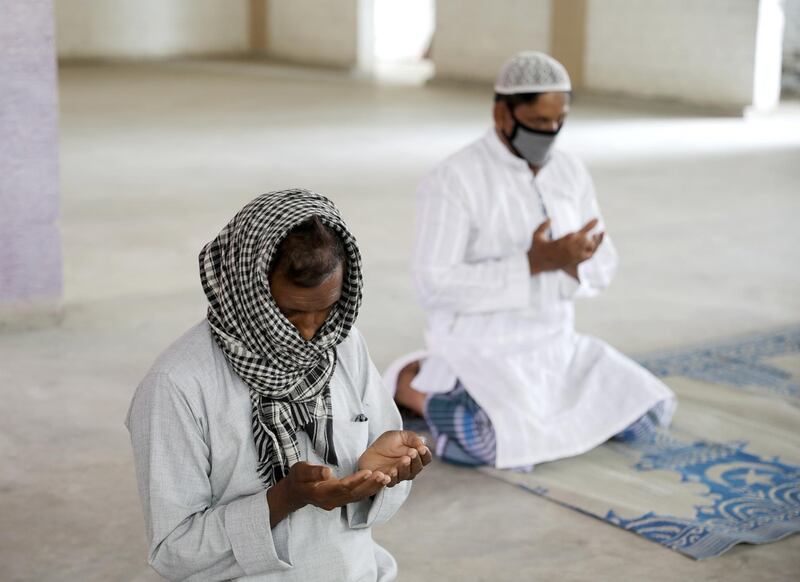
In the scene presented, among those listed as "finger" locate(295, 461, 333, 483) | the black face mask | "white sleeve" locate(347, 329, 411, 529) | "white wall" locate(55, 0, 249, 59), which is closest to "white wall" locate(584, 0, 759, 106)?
"white wall" locate(55, 0, 249, 59)

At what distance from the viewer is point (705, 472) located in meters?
4.14

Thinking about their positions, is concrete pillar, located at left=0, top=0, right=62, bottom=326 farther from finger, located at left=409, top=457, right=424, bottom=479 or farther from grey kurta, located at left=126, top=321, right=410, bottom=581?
finger, located at left=409, top=457, right=424, bottom=479

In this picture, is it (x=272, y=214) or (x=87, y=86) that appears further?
(x=87, y=86)

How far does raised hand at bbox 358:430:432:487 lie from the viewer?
220cm

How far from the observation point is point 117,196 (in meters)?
8.95

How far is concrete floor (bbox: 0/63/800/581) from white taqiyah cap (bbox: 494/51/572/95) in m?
1.28

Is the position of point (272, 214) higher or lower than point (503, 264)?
higher

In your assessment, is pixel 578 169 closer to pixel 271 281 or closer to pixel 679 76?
pixel 271 281

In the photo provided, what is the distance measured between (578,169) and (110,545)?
2.01m

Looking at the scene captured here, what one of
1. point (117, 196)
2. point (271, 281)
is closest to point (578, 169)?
point (271, 281)

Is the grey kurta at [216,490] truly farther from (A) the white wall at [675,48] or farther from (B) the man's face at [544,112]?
(A) the white wall at [675,48]

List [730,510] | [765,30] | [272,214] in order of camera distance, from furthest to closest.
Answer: [765,30] < [730,510] < [272,214]

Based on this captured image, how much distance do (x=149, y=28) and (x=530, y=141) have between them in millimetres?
16692

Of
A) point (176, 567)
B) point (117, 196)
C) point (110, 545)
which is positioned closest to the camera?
point (176, 567)
